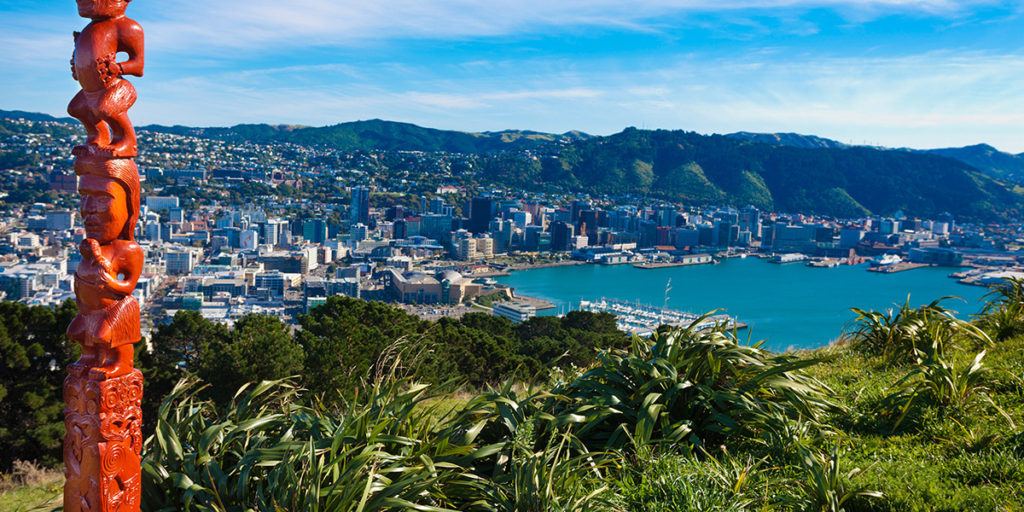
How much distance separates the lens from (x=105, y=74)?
107 centimetres

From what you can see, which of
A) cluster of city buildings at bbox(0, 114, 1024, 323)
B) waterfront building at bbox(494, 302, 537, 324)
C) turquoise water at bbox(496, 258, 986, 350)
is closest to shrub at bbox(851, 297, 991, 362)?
turquoise water at bbox(496, 258, 986, 350)

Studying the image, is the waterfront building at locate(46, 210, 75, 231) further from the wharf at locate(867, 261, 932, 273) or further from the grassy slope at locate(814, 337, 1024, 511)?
the wharf at locate(867, 261, 932, 273)

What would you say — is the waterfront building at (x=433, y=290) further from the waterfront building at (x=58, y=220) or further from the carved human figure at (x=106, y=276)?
the carved human figure at (x=106, y=276)

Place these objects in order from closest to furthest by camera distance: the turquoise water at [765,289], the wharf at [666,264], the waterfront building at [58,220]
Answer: the turquoise water at [765,289] → the waterfront building at [58,220] → the wharf at [666,264]

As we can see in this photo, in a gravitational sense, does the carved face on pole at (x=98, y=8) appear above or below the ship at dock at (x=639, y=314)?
above

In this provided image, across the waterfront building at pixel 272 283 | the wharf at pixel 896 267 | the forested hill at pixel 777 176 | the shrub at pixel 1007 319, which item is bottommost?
the waterfront building at pixel 272 283

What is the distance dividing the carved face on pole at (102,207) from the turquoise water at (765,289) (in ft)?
63.9

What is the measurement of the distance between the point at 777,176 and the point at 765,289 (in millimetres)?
38258

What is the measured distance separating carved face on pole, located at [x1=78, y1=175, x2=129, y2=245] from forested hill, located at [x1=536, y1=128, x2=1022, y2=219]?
6065 centimetres

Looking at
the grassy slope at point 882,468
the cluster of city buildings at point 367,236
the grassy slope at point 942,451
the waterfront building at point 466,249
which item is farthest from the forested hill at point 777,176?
the grassy slope at point 882,468

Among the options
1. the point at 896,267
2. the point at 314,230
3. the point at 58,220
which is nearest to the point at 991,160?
the point at 896,267

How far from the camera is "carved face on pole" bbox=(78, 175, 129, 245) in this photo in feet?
3.50

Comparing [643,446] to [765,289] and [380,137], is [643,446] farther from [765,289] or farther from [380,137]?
[380,137]

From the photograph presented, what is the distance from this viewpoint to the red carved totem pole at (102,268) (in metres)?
1.06
